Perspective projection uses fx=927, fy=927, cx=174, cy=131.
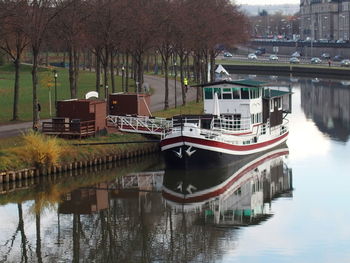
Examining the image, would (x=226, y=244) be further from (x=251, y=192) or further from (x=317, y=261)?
(x=251, y=192)

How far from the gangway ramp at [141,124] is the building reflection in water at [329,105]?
66.6 feet

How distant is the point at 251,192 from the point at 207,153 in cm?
652

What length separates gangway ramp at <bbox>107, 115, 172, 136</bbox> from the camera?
7381 centimetres

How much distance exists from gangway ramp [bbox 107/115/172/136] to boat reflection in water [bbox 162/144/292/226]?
654cm

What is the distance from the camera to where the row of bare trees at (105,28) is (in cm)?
7550

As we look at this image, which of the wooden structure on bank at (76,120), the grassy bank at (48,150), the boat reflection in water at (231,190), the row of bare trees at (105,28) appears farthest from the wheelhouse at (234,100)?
the row of bare trees at (105,28)

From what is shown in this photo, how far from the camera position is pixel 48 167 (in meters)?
62.8

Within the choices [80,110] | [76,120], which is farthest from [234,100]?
[76,120]

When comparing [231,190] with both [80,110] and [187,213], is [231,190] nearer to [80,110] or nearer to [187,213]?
[187,213]

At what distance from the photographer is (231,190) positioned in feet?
206

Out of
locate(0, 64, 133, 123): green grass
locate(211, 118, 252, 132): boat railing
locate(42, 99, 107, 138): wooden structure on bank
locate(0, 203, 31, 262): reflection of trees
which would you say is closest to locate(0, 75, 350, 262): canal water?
locate(0, 203, 31, 262): reflection of trees

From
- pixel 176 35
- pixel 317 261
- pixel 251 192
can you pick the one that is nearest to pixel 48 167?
pixel 251 192

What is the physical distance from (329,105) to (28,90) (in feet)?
128

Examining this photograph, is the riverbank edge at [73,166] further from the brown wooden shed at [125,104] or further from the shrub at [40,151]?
the brown wooden shed at [125,104]
